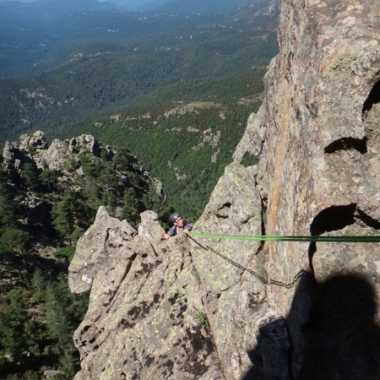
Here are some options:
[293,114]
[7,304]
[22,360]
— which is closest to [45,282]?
[7,304]

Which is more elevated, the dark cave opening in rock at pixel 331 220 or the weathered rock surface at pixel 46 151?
the dark cave opening in rock at pixel 331 220

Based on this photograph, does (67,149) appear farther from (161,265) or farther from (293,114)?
(293,114)

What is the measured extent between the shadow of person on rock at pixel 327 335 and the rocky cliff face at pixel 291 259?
26 mm

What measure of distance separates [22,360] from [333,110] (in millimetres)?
50635

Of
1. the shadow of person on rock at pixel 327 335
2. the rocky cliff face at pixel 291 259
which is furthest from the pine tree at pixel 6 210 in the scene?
the shadow of person on rock at pixel 327 335

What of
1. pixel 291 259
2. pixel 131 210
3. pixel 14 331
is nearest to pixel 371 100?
pixel 291 259

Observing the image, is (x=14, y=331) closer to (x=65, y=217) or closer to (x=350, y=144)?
(x=65, y=217)

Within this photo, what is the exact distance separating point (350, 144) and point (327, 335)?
4512 mm

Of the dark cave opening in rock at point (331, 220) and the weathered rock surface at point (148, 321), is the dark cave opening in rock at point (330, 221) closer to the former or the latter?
the dark cave opening in rock at point (331, 220)

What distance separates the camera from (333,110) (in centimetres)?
1015

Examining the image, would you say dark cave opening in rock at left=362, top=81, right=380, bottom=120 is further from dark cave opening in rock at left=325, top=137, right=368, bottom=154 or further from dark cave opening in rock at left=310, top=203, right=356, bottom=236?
dark cave opening in rock at left=310, top=203, right=356, bottom=236

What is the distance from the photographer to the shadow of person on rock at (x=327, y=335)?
941cm

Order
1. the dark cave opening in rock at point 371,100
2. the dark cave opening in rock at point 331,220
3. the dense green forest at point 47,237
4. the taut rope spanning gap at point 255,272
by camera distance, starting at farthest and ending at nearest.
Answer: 1. the dense green forest at point 47,237
2. the taut rope spanning gap at point 255,272
3. the dark cave opening in rock at point 331,220
4. the dark cave opening in rock at point 371,100

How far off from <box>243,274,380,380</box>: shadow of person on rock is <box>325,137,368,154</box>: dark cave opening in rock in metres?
2.91
